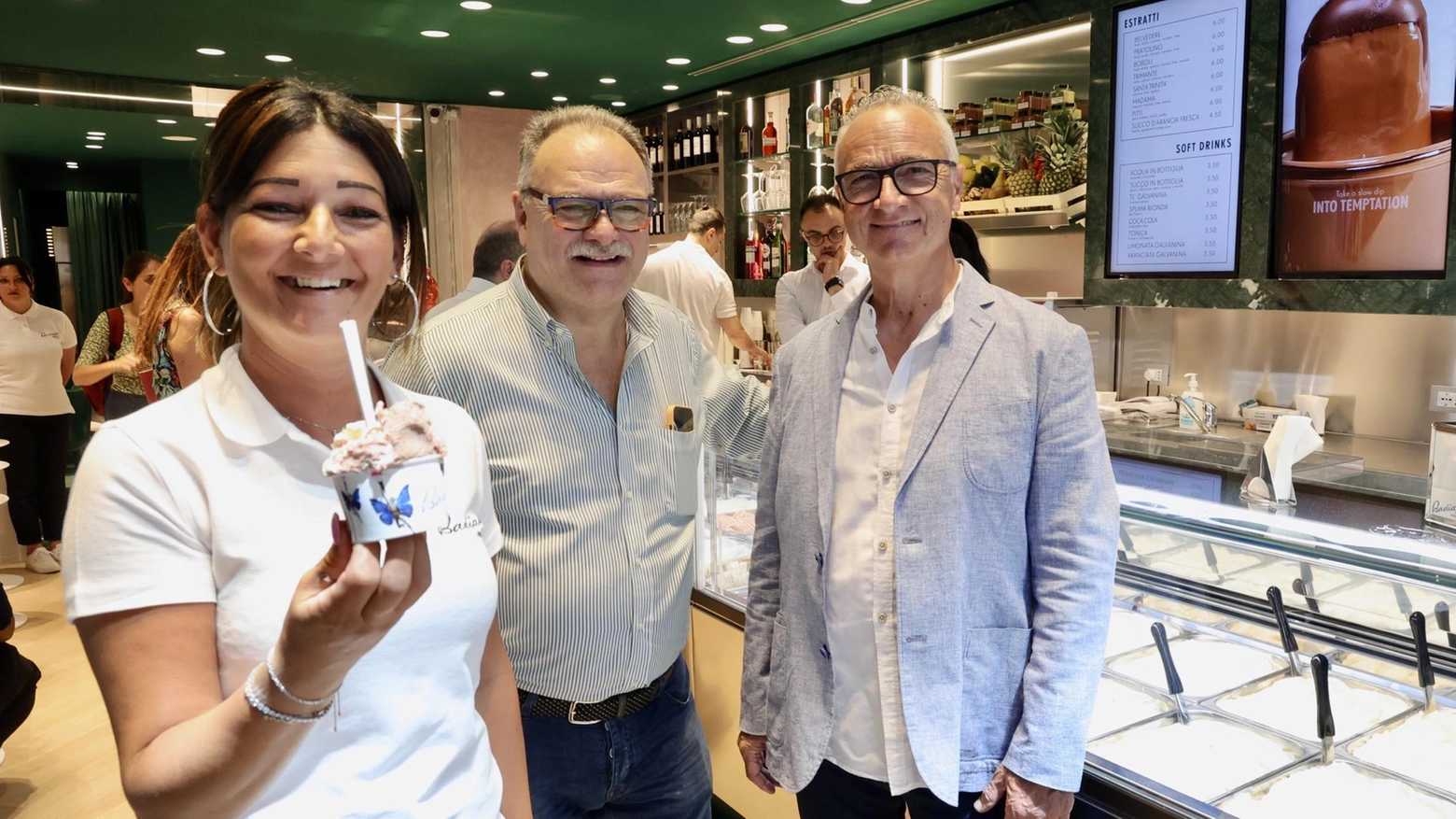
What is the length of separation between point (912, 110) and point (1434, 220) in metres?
3.27

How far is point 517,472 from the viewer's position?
1.71 meters

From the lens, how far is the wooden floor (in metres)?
3.36

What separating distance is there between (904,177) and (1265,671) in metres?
1.24

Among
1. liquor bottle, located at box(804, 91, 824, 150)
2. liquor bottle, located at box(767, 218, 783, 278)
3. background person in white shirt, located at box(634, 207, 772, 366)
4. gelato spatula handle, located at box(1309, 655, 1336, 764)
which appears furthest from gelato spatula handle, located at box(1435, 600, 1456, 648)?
liquor bottle, located at box(767, 218, 783, 278)

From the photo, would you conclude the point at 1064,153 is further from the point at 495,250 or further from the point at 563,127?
the point at 563,127

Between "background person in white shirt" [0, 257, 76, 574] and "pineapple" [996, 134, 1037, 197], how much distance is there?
18.9 ft

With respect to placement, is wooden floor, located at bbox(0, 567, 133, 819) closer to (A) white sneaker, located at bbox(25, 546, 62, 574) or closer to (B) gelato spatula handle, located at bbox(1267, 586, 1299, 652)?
(A) white sneaker, located at bbox(25, 546, 62, 574)

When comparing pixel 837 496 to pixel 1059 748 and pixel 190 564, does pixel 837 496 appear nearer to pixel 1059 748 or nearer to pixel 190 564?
pixel 1059 748

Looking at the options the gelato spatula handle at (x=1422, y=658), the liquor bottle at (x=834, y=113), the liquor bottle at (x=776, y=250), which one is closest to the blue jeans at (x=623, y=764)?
the gelato spatula handle at (x=1422, y=658)

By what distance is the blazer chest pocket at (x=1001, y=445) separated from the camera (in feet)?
4.89

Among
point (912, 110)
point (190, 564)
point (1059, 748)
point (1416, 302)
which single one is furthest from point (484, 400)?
point (1416, 302)

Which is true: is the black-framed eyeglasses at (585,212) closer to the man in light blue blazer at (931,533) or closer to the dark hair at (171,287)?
the man in light blue blazer at (931,533)

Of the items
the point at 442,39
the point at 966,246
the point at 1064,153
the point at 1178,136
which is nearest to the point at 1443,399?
the point at 1178,136

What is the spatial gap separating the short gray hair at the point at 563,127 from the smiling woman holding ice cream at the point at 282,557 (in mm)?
531
